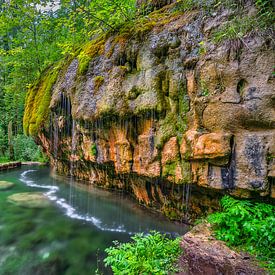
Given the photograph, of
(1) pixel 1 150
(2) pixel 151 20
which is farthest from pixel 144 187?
(1) pixel 1 150

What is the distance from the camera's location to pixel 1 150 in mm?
18266

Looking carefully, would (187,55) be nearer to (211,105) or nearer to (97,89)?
(211,105)

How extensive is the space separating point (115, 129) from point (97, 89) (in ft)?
4.75

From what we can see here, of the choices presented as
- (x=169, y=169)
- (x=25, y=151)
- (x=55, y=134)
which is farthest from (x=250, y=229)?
(x=25, y=151)

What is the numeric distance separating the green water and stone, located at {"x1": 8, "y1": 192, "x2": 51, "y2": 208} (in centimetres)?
23

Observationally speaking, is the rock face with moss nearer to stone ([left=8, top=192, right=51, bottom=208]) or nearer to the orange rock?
the orange rock

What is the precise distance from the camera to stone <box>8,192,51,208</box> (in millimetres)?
7790

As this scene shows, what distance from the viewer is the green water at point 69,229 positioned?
14.6 ft

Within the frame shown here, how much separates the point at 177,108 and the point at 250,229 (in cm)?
298

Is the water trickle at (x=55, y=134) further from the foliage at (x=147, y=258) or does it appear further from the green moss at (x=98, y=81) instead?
the foliage at (x=147, y=258)

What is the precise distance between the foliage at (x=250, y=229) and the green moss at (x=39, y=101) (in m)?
8.97

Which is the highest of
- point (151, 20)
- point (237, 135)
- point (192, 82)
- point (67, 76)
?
point (151, 20)

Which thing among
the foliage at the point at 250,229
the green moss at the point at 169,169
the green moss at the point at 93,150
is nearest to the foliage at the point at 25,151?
the green moss at the point at 93,150

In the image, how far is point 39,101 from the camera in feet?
34.6
